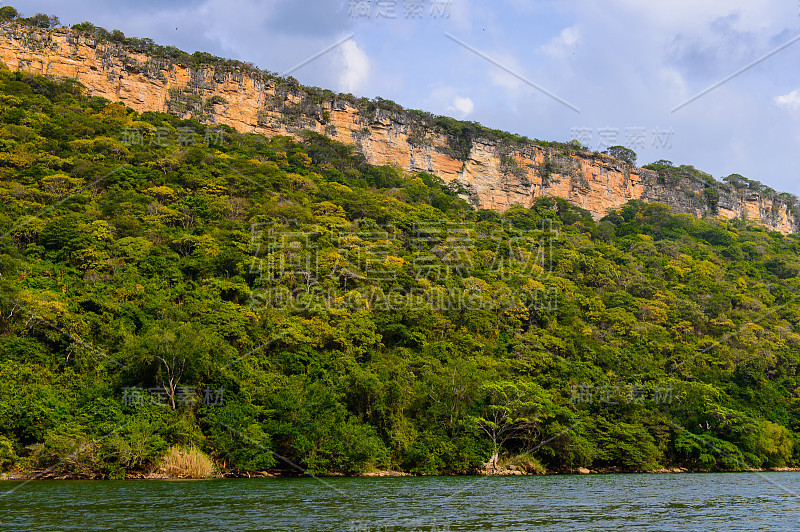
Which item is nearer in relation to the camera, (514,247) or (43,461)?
(43,461)

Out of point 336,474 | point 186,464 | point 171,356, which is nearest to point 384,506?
point 186,464

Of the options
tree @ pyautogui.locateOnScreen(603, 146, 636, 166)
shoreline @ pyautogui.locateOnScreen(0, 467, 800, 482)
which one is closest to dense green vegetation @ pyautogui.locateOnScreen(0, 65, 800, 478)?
shoreline @ pyautogui.locateOnScreen(0, 467, 800, 482)

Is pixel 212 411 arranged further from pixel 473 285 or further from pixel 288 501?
pixel 473 285

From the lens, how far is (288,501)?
15070 mm

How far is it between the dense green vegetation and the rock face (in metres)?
6.15

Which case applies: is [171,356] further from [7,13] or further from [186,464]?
[7,13]

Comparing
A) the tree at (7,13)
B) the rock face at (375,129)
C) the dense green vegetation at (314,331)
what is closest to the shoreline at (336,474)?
the dense green vegetation at (314,331)

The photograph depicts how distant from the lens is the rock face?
53281 mm

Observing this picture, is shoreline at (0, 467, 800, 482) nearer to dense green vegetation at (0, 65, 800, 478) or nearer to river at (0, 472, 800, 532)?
dense green vegetation at (0, 65, 800, 478)

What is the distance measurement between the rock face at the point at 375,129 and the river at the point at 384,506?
148ft

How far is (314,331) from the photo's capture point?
92.7 feet

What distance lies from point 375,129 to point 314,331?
1659 inches

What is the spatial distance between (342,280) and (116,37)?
37.2 meters

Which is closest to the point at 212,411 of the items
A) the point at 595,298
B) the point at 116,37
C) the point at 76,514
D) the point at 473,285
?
the point at 76,514
